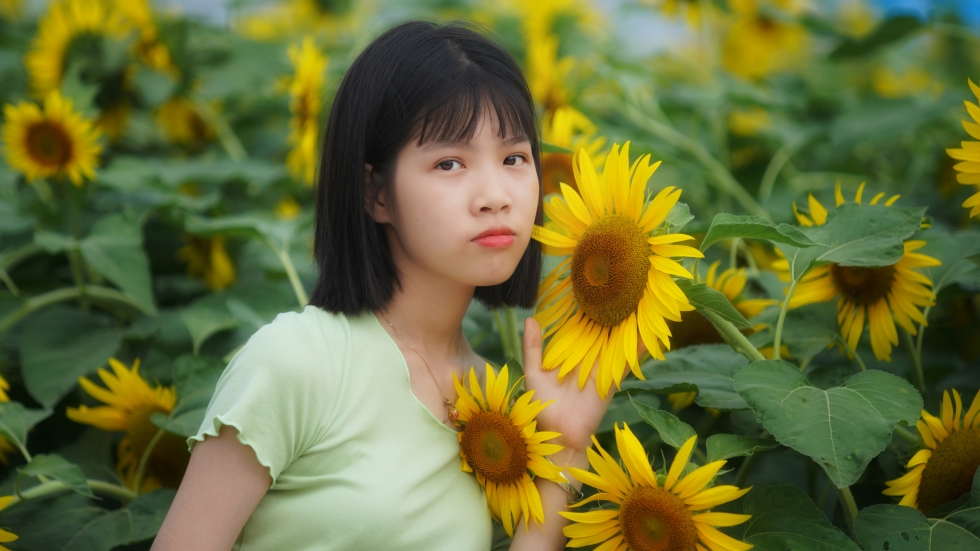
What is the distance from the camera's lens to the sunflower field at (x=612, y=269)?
844 millimetres

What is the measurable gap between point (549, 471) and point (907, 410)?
1.19 feet

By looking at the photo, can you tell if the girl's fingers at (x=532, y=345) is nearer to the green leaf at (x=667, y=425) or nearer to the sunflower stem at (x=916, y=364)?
the green leaf at (x=667, y=425)

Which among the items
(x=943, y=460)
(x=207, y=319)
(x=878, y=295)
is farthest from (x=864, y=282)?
(x=207, y=319)

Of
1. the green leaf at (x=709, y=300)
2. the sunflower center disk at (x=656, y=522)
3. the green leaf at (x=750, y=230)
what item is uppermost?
the green leaf at (x=750, y=230)

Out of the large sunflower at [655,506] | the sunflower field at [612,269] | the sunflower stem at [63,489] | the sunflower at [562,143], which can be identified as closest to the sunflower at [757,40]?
the sunflower field at [612,269]

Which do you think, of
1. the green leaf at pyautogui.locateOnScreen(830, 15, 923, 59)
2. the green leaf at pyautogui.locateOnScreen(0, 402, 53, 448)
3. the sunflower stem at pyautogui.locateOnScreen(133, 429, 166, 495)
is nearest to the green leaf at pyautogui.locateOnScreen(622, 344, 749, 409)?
the sunflower stem at pyautogui.locateOnScreen(133, 429, 166, 495)

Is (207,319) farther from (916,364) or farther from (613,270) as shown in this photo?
(916,364)

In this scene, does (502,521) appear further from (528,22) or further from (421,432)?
(528,22)

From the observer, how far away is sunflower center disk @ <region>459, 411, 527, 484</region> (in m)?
0.93

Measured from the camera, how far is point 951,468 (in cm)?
89

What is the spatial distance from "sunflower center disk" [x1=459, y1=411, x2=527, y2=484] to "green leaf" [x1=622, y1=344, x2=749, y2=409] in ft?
0.48

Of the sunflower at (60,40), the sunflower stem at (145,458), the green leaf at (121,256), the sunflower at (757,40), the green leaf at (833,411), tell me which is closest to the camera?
the green leaf at (833,411)

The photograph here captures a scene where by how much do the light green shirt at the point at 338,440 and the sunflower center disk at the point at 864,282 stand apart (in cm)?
53

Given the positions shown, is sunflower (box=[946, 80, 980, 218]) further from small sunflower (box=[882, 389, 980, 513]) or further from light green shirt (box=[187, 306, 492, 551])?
light green shirt (box=[187, 306, 492, 551])
